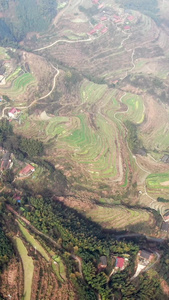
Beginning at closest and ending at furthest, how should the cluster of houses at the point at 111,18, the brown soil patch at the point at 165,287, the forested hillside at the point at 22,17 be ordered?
the brown soil patch at the point at 165,287, the cluster of houses at the point at 111,18, the forested hillside at the point at 22,17

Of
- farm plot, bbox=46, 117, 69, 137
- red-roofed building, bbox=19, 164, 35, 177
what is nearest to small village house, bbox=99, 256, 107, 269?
red-roofed building, bbox=19, 164, 35, 177

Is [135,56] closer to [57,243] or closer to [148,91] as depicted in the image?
[148,91]

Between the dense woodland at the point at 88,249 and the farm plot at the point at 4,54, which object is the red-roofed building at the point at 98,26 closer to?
the farm plot at the point at 4,54

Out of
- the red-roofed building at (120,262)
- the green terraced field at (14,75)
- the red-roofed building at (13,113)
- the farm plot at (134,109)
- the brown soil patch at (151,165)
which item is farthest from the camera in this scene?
the green terraced field at (14,75)

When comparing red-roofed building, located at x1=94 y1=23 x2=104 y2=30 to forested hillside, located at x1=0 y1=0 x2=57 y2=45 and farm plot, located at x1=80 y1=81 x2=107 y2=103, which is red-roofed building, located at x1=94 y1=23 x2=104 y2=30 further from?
farm plot, located at x1=80 y1=81 x2=107 y2=103

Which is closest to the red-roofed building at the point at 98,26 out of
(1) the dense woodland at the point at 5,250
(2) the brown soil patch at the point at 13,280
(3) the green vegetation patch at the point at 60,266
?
(1) the dense woodland at the point at 5,250

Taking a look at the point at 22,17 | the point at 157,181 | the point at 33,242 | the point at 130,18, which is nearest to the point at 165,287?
the point at 33,242

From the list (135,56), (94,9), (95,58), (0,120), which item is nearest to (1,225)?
(0,120)
